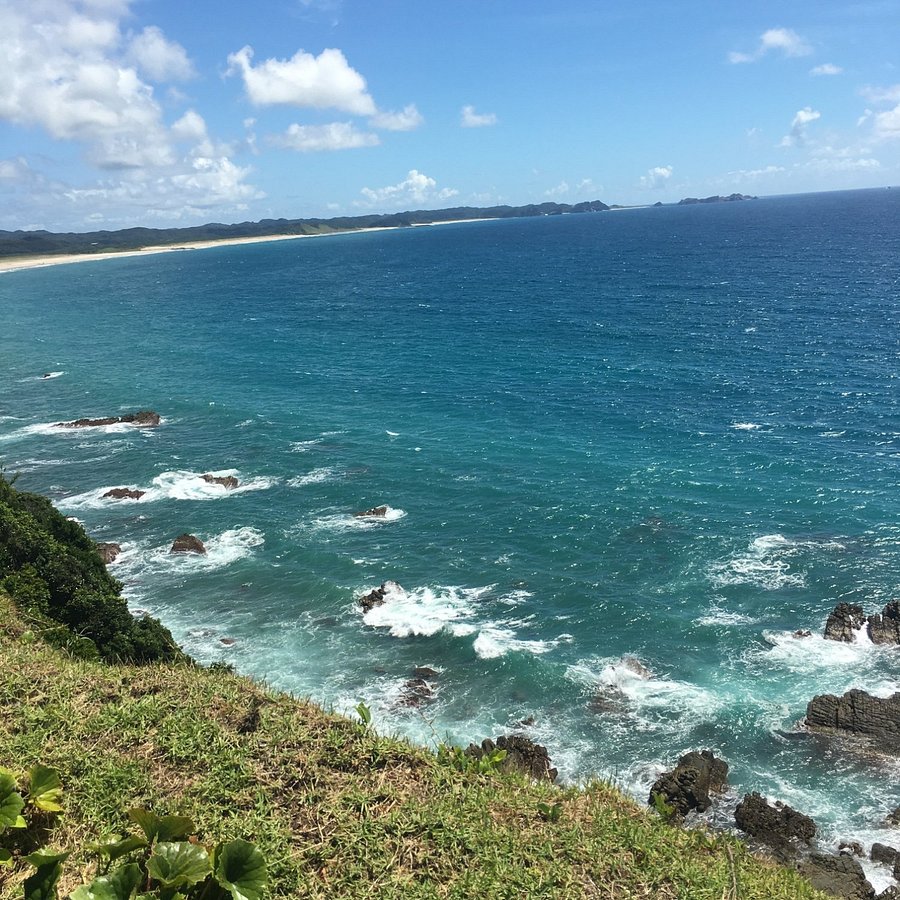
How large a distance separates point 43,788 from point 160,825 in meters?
1.83

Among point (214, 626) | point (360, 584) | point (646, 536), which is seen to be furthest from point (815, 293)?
point (214, 626)

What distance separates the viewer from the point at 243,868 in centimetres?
684

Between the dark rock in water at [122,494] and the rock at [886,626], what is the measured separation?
41738 mm

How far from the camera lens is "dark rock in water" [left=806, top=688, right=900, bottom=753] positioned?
24781 millimetres

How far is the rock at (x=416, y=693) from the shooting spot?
27016mm

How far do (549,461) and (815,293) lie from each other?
74.1 metres

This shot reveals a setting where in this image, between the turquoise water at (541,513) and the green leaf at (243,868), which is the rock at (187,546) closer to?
the turquoise water at (541,513)

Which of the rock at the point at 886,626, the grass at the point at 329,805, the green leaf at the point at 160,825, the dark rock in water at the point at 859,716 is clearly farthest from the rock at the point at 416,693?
the green leaf at the point at 160,825

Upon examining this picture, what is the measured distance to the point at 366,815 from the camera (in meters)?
9.15

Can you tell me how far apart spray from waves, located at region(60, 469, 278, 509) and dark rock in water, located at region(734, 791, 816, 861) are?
33947 mm

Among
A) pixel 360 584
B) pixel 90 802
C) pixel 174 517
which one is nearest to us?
pixel 90 802

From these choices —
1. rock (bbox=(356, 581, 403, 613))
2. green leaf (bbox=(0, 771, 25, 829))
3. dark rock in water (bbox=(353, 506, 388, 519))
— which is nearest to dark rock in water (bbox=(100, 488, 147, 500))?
dark rock in water (bbox=(353, 506, 388, 519))

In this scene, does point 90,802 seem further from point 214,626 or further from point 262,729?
point 214,626

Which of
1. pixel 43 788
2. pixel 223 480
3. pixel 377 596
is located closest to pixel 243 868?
pixel 43 788
